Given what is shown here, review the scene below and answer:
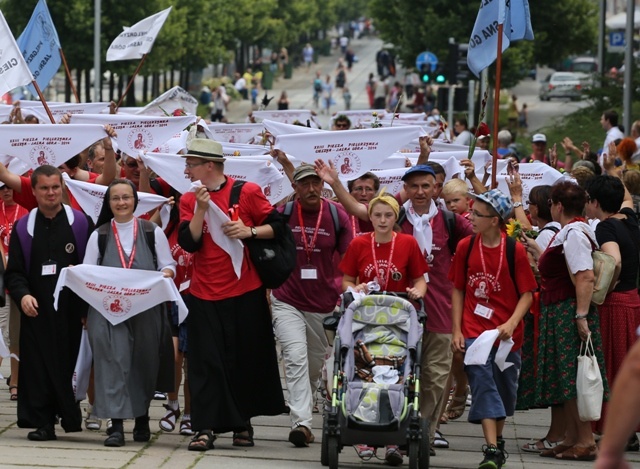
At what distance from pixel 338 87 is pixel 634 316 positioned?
68437 mm

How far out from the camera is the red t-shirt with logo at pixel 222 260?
9.29 m

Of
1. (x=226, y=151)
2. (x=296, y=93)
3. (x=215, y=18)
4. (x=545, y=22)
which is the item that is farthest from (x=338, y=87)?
(x=226, y=151)

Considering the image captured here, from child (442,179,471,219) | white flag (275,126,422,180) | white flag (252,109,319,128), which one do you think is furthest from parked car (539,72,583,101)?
child (442,179,471,219)

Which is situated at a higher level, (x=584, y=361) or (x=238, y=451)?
(x=584, y=361)

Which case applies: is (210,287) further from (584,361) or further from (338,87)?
(338,87)

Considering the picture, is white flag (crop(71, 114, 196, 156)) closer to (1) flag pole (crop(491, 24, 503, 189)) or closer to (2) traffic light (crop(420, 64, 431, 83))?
(1) flag pole (crop(491, 24, 503, 189))

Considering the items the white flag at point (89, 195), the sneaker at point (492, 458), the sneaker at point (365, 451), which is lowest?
the sneaker at point (365, 451)

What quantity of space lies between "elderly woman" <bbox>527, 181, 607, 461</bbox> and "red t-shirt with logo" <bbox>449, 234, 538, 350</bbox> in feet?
1.85

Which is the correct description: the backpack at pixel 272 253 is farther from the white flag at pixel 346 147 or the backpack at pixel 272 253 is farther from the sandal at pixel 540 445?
the sandal at pixel 540 445

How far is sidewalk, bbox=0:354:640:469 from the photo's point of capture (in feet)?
28.6

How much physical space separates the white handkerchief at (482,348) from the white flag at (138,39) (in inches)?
378

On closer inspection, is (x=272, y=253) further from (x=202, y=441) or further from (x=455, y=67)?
(x=455, y=67)

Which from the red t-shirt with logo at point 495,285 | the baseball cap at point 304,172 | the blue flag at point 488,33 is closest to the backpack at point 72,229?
the baseball cap at point 304,172

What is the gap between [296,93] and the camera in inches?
3093
